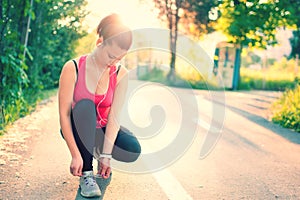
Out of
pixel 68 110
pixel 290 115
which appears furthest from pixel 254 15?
pixel 68 110

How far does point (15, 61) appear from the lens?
6742 millimetres

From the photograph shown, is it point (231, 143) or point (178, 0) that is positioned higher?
point (178, 0)

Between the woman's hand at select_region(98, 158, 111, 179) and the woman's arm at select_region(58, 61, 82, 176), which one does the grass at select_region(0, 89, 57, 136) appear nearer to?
the woman's hand at select_region(98, 158, 111, 179)

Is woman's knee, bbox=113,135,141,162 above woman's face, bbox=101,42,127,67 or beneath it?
beneath

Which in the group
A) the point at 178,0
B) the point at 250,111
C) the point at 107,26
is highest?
the point at 178,0

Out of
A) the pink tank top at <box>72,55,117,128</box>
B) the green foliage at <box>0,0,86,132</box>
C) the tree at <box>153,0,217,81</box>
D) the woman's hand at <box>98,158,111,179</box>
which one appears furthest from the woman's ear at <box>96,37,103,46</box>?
the tree at <box>153,0,217,81</box>

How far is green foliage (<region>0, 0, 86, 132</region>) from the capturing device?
6.60 metres

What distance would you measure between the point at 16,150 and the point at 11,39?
2.56 m

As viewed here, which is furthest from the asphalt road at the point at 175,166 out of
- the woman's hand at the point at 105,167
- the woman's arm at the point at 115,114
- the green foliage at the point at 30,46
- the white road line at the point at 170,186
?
the green foliage at the point at 30,46

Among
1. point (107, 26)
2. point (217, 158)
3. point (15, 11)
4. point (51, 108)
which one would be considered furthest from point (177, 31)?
point (107, 26)

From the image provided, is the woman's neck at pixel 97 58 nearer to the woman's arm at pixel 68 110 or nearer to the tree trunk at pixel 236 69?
the woman's arm at pixel 68 110

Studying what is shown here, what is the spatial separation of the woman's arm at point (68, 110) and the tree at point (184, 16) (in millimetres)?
19201

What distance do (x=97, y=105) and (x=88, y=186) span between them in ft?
2.19

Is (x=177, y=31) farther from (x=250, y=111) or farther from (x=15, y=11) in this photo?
(x=15, y=11)
